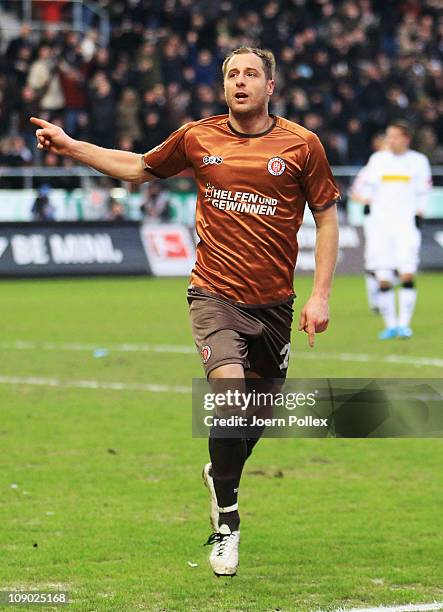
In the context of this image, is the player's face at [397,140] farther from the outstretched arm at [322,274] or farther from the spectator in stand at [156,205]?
the outstretched arm at [322,274]

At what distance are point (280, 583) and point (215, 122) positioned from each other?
2.22 m

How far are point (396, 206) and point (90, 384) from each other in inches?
248

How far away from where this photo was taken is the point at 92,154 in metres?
6.66

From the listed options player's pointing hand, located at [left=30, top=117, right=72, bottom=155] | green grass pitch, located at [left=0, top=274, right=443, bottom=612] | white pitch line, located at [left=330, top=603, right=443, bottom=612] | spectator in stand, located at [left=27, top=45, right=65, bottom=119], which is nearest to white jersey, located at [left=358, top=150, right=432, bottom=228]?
green grass pitch, located at [left=0, top=274, right=443, bottom=612]

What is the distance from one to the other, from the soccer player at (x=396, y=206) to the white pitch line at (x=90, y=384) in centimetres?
517

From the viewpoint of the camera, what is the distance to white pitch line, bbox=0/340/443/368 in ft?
46.6

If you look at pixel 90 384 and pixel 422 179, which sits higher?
pixel 422 179

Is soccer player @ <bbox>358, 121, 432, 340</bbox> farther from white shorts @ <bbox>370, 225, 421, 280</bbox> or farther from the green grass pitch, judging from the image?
the green grass pitch

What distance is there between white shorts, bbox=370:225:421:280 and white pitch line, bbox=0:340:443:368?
294 cm

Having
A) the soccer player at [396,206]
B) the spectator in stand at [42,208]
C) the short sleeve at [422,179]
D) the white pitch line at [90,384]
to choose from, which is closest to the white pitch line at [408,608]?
the white pitch line at [90,384]

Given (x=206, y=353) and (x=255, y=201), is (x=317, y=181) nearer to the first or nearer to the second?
(x=255, y=201)

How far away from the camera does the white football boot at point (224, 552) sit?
20.0 feet
